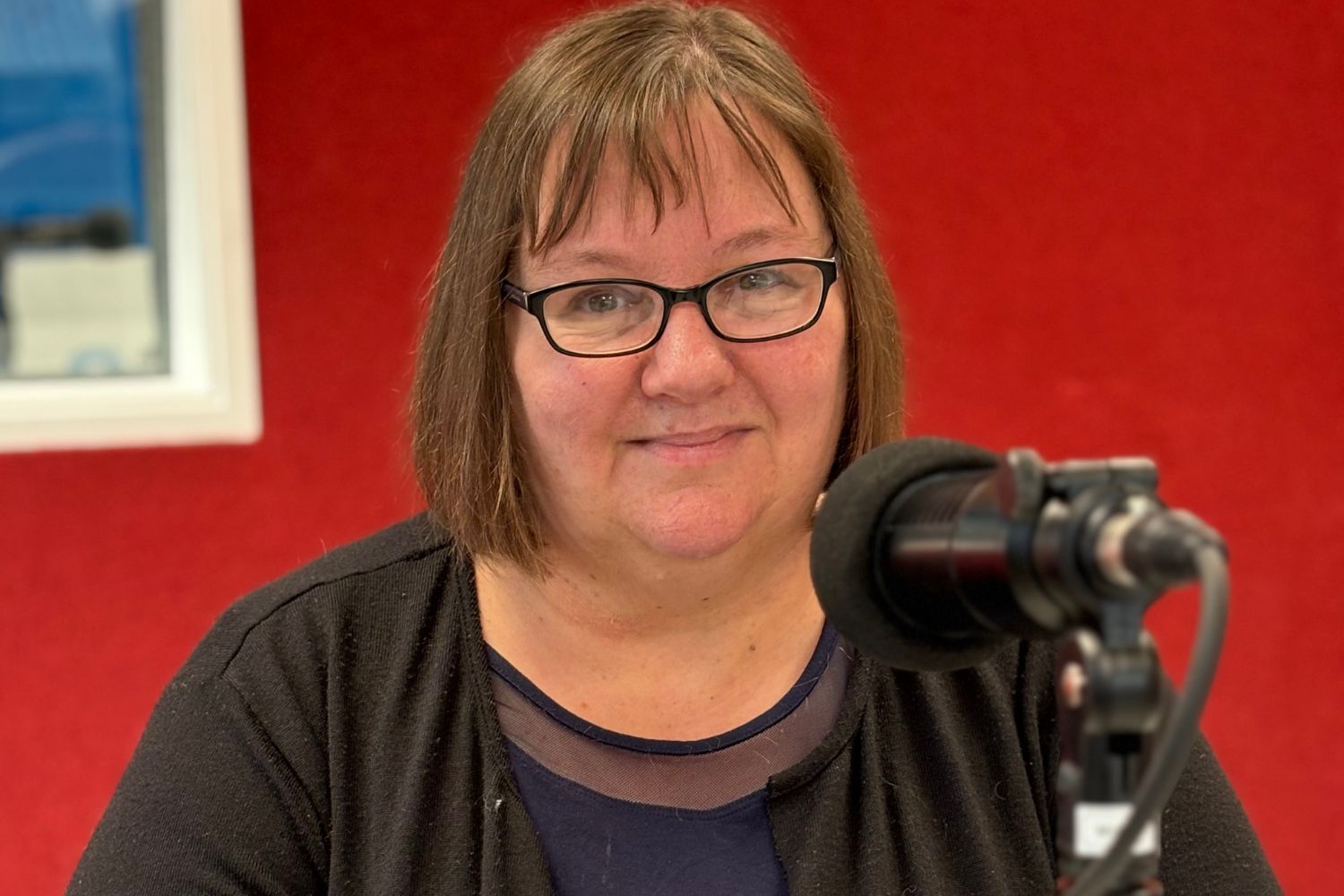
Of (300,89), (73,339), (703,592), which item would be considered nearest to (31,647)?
(73,339)

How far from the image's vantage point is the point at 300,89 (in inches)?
101

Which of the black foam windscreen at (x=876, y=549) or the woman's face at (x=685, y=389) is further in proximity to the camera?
the woman's face at (x=685, y=389)

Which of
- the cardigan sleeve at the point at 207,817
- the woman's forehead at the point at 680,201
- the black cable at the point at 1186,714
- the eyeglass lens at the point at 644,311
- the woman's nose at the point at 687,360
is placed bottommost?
the cardigan sleeve at the point at 207,817

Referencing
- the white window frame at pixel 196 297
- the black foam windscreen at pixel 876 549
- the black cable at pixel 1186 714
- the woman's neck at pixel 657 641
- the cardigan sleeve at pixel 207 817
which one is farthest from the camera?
the white window frame at pixel 196 297

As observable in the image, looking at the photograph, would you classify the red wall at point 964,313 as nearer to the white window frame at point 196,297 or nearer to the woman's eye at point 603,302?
the white window frame at point 196,297

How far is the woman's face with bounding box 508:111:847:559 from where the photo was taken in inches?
54.2

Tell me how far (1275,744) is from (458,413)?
208cm

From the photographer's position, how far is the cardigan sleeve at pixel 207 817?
4.45 ft

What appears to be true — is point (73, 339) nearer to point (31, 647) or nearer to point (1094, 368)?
point (31, 647)

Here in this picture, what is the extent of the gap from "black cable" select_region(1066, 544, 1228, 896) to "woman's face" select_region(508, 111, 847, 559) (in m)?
0.72

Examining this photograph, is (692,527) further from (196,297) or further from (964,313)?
(964,313)

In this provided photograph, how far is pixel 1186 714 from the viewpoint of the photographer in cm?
68

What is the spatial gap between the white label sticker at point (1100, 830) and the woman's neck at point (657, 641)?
74 centimetres

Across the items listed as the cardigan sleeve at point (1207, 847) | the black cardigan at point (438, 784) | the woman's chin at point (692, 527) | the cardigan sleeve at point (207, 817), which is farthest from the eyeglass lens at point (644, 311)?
the cardigan sleeve at point (1207, 847)
